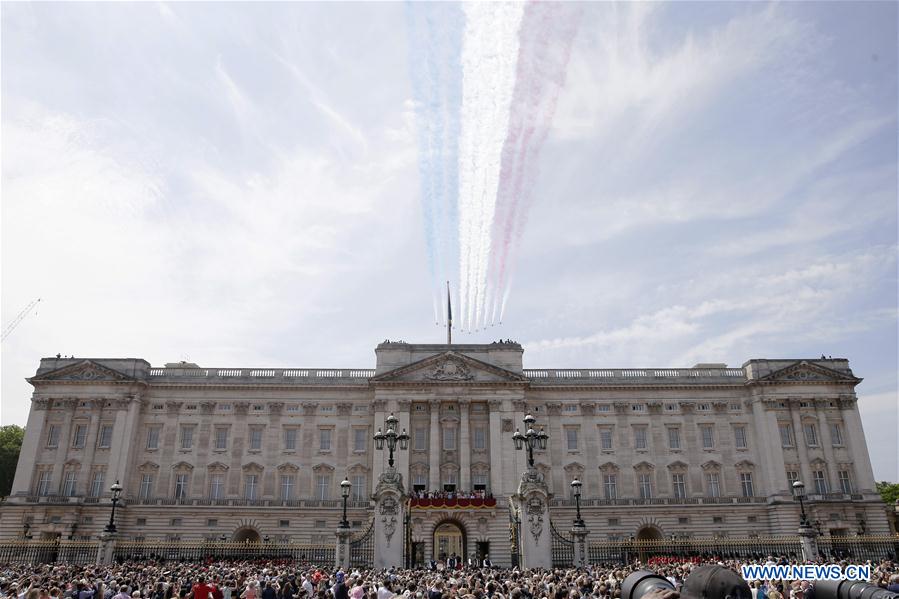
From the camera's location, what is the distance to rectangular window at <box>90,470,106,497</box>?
58.8 meters

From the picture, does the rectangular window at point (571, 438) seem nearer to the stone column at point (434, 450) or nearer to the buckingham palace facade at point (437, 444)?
the buckingham palace facade at point (437, 444)

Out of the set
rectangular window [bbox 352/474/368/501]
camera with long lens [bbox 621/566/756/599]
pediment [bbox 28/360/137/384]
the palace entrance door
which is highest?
pediment [bbox 28/360/137/384]

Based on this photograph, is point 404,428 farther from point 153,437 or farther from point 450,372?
point 153,437

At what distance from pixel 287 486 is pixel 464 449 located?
16860 mm

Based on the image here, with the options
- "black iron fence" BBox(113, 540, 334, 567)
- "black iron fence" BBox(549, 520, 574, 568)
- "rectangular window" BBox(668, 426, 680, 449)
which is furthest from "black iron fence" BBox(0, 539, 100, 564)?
"rectangular window" BBox(668, 426, 680, 449)

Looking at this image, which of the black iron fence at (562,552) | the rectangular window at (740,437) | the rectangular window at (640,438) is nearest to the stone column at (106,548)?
the black iron fence at (562,552)

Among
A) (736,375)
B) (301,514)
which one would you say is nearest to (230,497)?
(301,514)

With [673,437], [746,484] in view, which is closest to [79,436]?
[673,437]

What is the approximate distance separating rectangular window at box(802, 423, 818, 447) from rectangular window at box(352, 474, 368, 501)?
136 feet

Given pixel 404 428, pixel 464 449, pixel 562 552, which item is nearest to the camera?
pixel 562 552

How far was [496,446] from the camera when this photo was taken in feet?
195

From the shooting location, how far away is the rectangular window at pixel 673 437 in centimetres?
6225

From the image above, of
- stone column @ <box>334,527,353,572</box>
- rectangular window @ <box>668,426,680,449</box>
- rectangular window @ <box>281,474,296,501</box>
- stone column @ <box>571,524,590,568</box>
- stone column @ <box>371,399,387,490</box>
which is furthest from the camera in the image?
rectangular window @ <box>668,426,680,449</box>

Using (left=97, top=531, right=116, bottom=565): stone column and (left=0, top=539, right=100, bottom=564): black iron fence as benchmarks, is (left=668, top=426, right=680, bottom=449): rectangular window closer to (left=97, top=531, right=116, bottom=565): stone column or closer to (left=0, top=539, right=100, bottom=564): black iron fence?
(left=97, top=531, right=116, bottom=565): stone column
